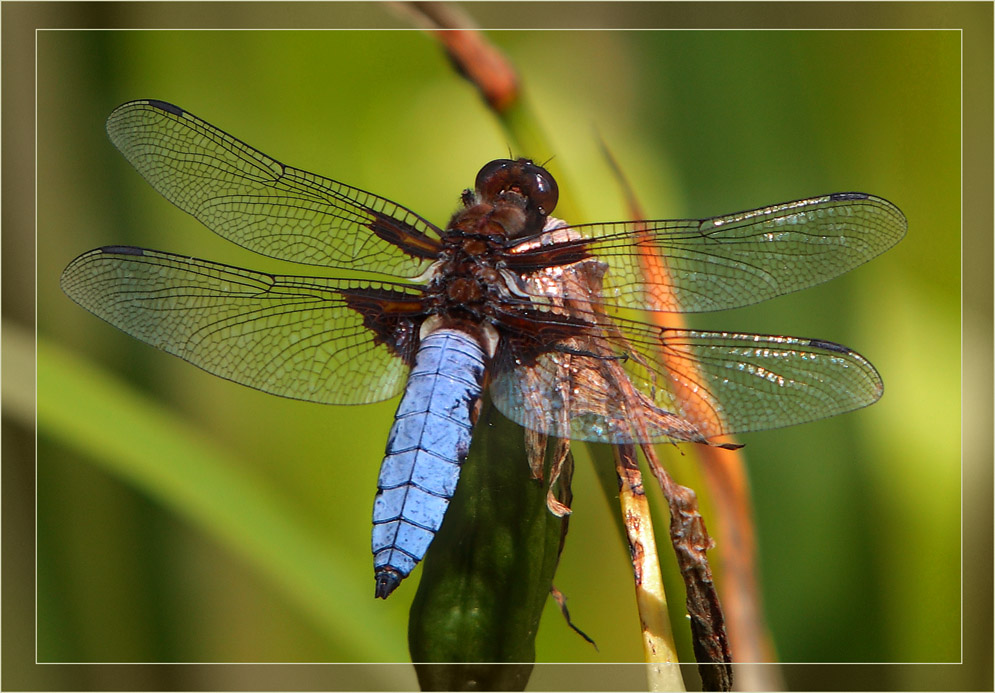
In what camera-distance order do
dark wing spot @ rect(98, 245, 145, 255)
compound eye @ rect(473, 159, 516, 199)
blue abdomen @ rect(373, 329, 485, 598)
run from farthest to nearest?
compound eye @ rect(473, 159, 516, 199) → dark wing spot @ rect(98, 245, 145, 255) → blue abdomen @ rect(373, 329, 485, 598)

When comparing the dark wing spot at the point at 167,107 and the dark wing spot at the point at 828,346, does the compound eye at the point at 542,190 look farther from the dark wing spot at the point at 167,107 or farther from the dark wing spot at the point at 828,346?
the dark wing spot at the point at 167,107

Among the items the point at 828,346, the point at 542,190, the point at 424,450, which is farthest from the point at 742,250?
the point at 424,450

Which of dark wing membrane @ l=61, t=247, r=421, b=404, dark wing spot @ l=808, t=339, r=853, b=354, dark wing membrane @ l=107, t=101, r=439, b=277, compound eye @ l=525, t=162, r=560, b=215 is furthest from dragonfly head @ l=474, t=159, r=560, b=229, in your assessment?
dark wing spot @ l=808, t=339, r=853, b=354

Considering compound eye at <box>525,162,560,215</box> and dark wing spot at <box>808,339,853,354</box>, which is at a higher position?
compound eye at <box>525,162,560,215</box>

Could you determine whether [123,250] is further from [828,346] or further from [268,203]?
[828,346]

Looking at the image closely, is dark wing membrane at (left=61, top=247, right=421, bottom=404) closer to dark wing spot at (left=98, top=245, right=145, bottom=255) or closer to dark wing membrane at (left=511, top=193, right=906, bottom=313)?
dark wing spot at (left=98, top=245, right=145, bottom=255)
